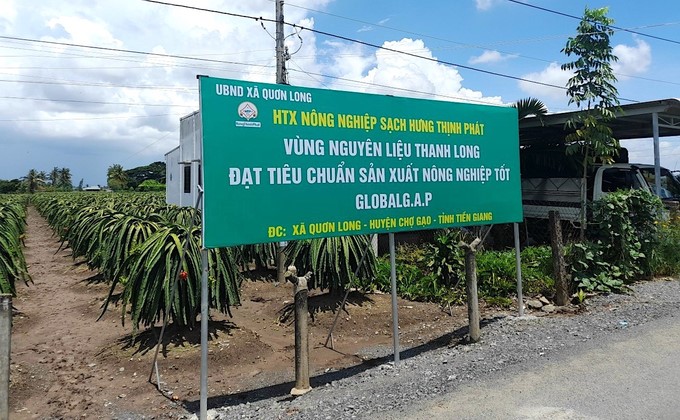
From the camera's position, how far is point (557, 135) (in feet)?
50.1

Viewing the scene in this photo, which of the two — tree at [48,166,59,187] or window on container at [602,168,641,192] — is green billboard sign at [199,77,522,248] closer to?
window on container at [602,168,641,192]

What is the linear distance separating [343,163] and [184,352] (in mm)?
2998

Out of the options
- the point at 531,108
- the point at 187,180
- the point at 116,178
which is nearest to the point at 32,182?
the point at 116,178

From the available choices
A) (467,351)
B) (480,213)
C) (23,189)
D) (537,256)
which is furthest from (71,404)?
(23,189)

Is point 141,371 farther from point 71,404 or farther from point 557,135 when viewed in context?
point 557,135

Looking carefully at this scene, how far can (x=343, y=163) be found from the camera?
493 cm

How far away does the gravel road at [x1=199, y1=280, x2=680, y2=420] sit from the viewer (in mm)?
4160

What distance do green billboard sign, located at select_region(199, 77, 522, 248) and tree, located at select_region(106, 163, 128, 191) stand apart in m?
89.5

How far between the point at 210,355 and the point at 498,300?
449cm

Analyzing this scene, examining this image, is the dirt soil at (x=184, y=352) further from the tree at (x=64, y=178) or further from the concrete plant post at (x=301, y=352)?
the tree at (x=64, y=178)

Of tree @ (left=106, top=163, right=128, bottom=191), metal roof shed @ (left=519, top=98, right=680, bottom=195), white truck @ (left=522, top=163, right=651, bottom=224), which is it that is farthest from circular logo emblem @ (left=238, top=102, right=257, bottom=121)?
tree @ (left=106, top=163, right=128, bottom=191)

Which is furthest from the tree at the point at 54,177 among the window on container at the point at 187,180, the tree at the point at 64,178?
the window on container at the point at 187,180

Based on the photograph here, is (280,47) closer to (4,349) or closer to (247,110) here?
(247,110)

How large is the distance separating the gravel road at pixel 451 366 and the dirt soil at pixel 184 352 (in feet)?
1.23
